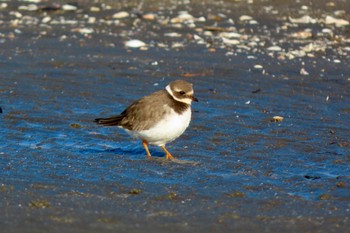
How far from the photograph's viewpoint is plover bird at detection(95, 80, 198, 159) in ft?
26.3

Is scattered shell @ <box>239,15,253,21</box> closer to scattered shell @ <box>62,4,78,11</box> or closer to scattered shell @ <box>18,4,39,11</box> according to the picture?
scattered shell @ <box>62,4,78,11</box>

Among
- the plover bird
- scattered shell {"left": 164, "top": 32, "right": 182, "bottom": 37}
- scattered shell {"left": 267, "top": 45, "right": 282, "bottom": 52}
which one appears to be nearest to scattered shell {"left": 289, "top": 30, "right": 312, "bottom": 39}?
scattered shell {"left": 267, "top": 45, "right": 282, "bottom": 52}

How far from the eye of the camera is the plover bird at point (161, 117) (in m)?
8.03

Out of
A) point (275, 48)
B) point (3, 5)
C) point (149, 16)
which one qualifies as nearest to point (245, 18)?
point (149, 16)

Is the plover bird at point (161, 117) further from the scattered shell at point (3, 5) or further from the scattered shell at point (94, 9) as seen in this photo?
the scattered shell at point (3, 5)

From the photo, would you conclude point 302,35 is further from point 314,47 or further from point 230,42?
point 230,42

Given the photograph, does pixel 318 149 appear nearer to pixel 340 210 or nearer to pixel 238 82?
pixel 340 210

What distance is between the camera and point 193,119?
972 centimetres

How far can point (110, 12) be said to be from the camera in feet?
54.1

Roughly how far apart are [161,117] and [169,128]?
0.58 ft

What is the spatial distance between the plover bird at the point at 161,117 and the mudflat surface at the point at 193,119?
0.84 ft

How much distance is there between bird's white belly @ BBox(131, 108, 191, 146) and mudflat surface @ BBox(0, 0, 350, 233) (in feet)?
0.77

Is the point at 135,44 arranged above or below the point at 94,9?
above

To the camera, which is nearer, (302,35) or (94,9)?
(302,35)
